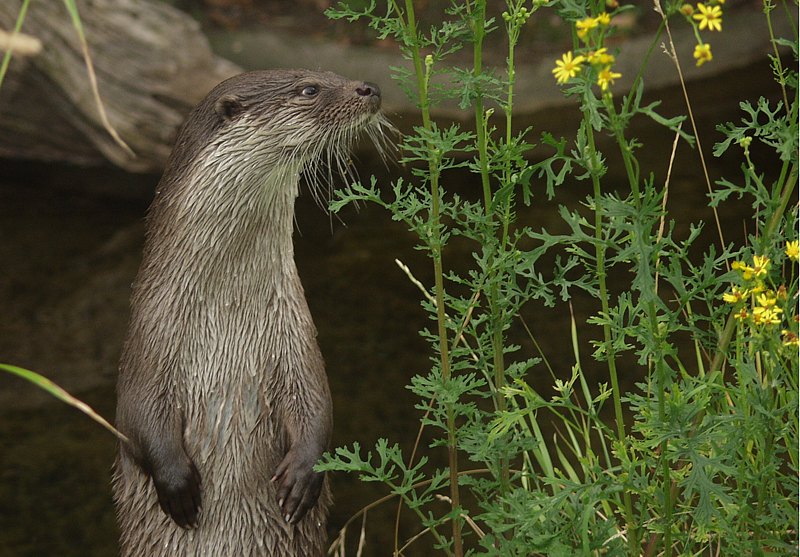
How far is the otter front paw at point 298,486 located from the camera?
277 centimetres

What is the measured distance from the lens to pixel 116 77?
521cm

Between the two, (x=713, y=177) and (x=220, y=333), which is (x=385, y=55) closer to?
(x=713, y=177)

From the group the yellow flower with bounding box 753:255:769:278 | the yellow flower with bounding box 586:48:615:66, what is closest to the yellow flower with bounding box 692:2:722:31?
the yellow flower with bounding box 586:48:615:66

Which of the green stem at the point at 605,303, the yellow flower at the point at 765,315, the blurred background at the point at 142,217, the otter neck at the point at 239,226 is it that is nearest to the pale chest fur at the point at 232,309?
the otter neck at the point at 239,226

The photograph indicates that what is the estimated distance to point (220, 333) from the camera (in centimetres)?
278

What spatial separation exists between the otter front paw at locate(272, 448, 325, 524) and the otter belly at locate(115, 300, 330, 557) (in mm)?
54

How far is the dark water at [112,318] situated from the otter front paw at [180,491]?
0.97 meters

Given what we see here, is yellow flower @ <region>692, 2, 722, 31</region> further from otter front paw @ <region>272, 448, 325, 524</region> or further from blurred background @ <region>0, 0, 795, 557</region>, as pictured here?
blurred background @ <region>0, 0, 795, 557</region>

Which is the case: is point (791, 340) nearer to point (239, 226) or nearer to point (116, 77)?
point (239, 226)

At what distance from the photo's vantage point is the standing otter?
2.73 metres

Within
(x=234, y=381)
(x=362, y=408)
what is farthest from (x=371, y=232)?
(x=234, y=381)

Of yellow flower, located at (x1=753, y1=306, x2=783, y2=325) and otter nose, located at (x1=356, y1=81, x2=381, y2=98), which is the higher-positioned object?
otter nose, located at (x1=356, y1=81, x2=381, y2=98)

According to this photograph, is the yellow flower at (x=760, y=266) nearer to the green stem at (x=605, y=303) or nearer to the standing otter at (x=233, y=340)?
the green stem at (x=605, y=303)

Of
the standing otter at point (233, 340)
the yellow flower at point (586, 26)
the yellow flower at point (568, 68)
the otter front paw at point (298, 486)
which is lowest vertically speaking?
the otter front paw at point (298, 486)
